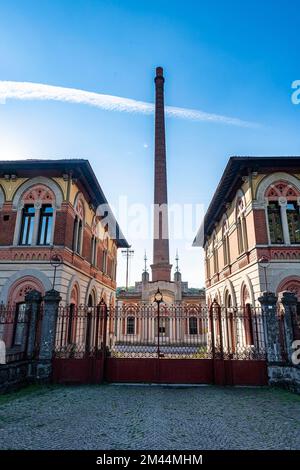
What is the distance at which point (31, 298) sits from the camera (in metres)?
9.52

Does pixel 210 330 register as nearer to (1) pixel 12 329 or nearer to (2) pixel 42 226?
(1) pixel 12 329

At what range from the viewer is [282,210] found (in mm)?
11836

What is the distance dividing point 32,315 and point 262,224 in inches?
371

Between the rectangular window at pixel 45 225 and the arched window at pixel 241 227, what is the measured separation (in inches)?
343

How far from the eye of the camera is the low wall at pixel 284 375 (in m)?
8.39

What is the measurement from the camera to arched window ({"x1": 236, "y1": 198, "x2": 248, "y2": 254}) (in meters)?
12.7

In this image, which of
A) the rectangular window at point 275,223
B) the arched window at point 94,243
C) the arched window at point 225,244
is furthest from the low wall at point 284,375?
the arched window at point 94,243

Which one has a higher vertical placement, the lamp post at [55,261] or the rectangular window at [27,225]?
the rectangular window at [27,225]

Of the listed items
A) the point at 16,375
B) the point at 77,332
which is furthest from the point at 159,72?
the point at 16,375

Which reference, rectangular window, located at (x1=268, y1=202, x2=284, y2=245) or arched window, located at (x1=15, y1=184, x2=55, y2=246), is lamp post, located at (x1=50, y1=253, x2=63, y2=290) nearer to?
arched window, located at (x1=15, y1=184, x2=55, y2=246)

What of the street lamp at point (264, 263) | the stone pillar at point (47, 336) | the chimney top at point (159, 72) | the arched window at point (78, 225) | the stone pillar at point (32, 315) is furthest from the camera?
the chimney top at point (159, 72)

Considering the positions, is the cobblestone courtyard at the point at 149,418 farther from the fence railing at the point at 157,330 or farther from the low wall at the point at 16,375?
the fence railing at the point at 157,330
